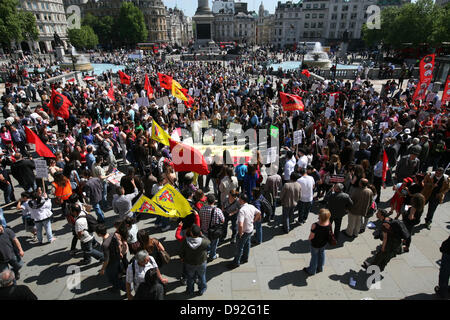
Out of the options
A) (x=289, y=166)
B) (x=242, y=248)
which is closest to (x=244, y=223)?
(x=242, y=248)

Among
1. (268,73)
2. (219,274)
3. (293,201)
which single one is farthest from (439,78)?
(219,274)

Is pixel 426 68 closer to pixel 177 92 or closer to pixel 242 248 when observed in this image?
pixel 177 92

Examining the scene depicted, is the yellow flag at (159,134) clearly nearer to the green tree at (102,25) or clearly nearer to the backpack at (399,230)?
the backpack at (399,230)

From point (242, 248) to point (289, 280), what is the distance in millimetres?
1175

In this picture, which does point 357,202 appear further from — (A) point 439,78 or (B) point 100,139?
(A) point 439,78

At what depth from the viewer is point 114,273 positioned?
5145 millimetres

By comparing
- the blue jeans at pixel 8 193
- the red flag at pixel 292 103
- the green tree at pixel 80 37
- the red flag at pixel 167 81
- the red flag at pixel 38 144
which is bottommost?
the blue jeans at pixel 8 193

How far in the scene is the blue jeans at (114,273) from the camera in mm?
5044

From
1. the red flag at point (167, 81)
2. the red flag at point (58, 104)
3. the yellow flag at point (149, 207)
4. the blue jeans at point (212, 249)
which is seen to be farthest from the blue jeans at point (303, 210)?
the red flag at point (58, 104)

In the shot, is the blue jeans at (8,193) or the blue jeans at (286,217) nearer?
the blue jeans at (286,217)

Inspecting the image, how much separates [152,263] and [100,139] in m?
7.36

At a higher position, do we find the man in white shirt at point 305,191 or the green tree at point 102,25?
the green tree at point 102,25

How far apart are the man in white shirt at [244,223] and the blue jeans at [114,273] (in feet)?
7.59

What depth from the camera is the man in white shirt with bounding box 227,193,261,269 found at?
5.64m
